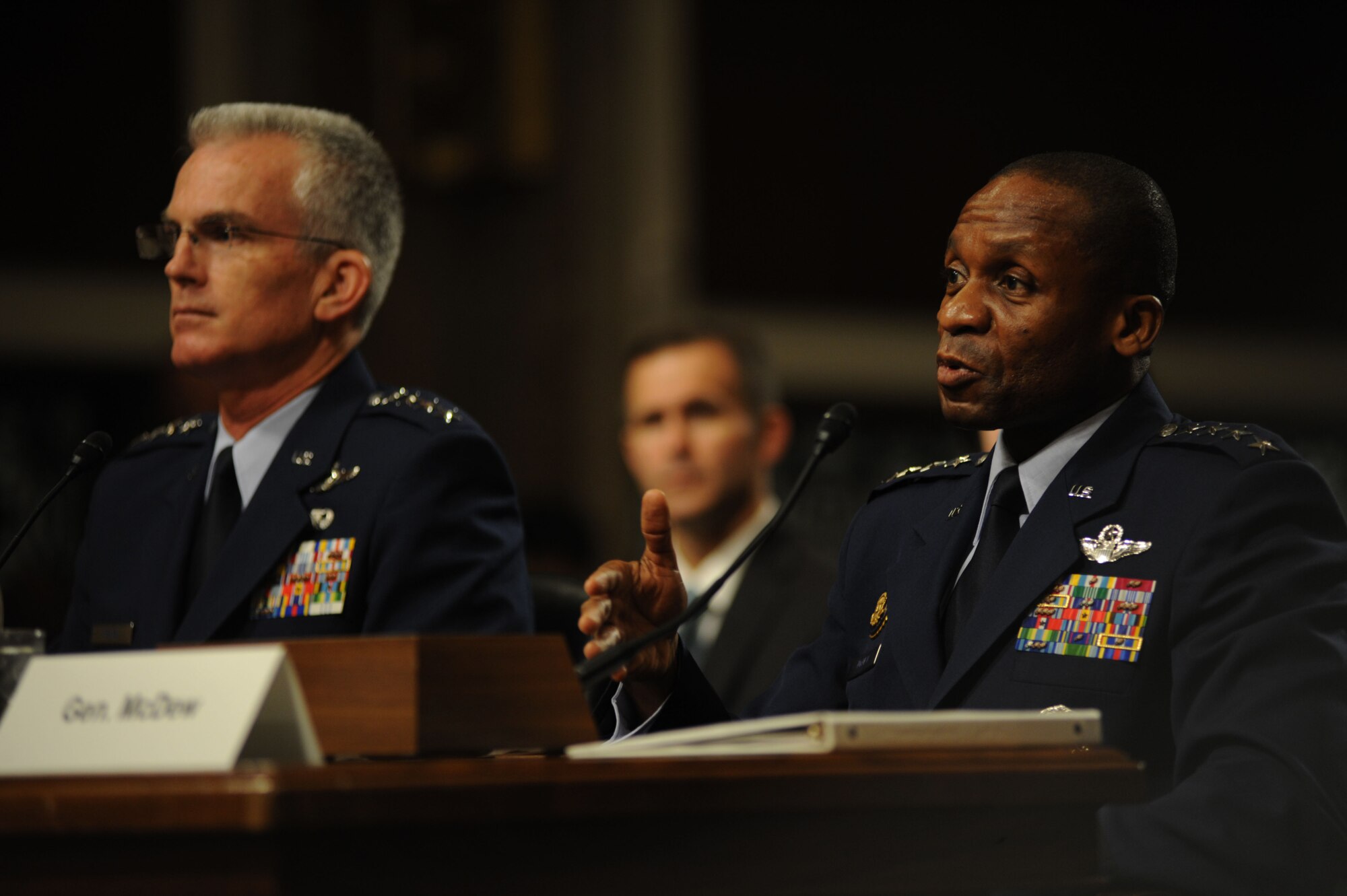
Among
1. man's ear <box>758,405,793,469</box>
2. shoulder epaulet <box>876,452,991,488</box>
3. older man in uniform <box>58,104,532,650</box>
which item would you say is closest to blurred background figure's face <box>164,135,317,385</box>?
older man in uniform <box>58,104,532,650</box>

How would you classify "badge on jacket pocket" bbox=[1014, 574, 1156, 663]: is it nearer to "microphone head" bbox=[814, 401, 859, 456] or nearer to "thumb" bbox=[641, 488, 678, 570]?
"microphone head" bbox=[814, 401, 859, 456]

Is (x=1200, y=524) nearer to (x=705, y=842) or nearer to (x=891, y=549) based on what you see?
(x=891, y=549)

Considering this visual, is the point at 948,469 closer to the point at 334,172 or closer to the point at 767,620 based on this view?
the point at 334,172

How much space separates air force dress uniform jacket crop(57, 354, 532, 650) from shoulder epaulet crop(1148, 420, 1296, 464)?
97 centimetres

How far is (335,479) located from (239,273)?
344mm

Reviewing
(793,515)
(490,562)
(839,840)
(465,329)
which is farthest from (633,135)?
(839,840)

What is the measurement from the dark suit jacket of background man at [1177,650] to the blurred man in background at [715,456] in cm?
150

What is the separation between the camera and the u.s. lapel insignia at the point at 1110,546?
5.83ft

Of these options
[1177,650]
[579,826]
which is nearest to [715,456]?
[1177,650]

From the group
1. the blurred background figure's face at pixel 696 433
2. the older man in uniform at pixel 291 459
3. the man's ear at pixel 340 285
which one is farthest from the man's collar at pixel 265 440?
the blurred background figure's face at pixel 696 433

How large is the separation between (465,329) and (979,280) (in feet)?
17.8

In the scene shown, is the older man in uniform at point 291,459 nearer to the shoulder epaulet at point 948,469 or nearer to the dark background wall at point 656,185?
the shoulder epaulet at point 948,469

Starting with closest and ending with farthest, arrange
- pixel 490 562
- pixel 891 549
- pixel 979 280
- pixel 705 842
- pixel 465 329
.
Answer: pixel 705 842, pixel 979 280, pixel 891 549, pixel 490 562, pixel 465 329

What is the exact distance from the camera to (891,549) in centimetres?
209
